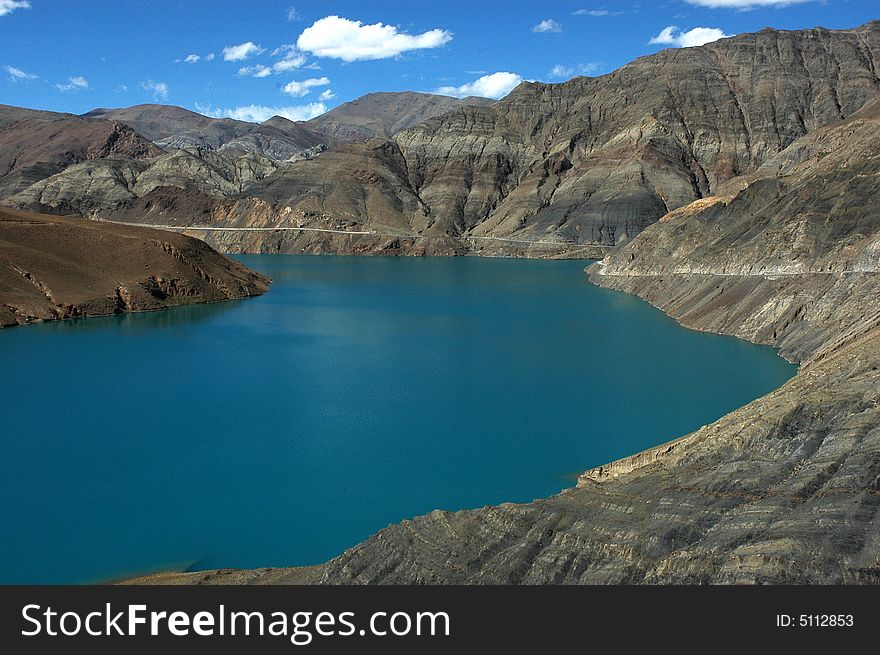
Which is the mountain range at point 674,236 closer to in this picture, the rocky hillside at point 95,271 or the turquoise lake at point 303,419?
the turquoise lake at point 303,419

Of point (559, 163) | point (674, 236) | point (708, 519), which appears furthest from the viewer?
point (559, 163)

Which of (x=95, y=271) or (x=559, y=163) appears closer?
(x=95, y=271)

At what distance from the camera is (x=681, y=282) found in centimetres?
7306

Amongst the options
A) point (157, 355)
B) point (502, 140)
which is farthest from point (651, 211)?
point (157, 355)

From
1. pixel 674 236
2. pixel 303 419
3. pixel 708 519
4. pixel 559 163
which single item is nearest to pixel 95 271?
pixel 303 419

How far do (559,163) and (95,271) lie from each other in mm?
118487

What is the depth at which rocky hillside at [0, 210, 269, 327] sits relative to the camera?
6512 cm

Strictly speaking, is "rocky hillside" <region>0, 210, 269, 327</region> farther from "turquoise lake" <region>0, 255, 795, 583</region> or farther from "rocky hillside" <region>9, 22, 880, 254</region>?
"rocky hillside" <region>9, 22, 880, 254</region>

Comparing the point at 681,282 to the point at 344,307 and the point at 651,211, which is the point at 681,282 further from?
the point at 651,211

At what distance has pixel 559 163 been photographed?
170 metres

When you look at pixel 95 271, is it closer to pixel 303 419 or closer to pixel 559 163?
pixel 303 419

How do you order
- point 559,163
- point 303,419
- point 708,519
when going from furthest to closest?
point 559,163 < point 303,419 < point 708,519

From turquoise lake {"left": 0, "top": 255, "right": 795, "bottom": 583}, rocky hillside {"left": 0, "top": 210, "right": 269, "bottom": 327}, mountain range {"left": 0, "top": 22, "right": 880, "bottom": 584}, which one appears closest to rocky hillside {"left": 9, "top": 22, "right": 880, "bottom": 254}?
mountain range {"left": 0, "top": 22, "right": 880, "bottom": 584}

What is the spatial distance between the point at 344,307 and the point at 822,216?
43837mm
